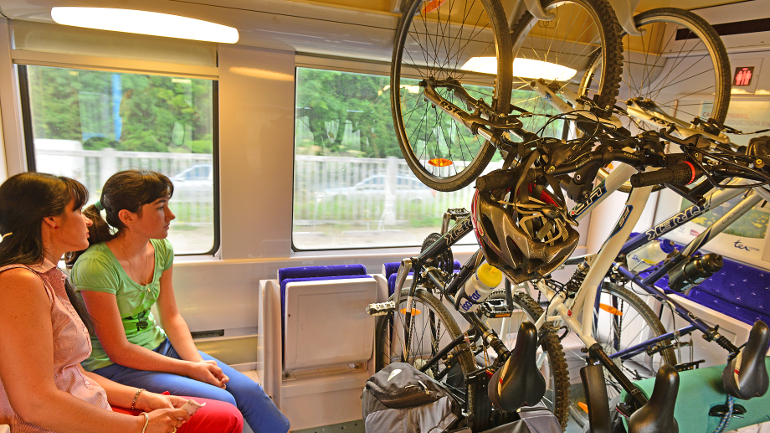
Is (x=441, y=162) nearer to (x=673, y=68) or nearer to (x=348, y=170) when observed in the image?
(x=348, y=170)

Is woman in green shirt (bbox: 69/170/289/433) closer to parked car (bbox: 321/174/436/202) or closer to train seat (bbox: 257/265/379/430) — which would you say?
train seat (bbox: 257/265/379/430)

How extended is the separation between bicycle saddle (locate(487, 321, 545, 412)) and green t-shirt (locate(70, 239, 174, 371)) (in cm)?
185

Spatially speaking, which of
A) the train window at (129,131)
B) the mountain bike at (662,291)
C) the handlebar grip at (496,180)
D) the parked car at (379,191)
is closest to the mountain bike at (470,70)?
the handlebar grip at (496,180)

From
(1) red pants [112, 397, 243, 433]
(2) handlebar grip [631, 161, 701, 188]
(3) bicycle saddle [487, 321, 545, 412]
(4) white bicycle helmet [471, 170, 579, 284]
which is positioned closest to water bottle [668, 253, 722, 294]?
(2) handlebar grip [631, 161, 701, 188]

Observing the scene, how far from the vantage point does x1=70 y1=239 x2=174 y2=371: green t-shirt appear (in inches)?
83.4

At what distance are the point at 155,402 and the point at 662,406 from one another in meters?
2.10

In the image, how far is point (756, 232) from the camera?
3.58 meters

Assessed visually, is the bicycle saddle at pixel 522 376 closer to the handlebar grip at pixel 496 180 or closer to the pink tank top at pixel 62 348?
the handlebar grip at pixel 496 180

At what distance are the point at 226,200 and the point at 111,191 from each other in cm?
127

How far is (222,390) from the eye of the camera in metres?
2.30

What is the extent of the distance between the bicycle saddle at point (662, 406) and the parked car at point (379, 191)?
2.99m

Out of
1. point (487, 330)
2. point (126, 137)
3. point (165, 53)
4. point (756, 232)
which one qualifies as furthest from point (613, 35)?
point (126, 137)

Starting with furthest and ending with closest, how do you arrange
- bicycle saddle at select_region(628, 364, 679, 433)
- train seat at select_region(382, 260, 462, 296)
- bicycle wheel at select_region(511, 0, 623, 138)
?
train seat at select_region(382, 260, 462, 296), bicycle wheel at select_region(511, 0, 623, 138), bicycle saddle at select_region(628, 364, 679, 433)

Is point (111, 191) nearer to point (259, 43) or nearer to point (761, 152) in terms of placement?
point (259, 43)
